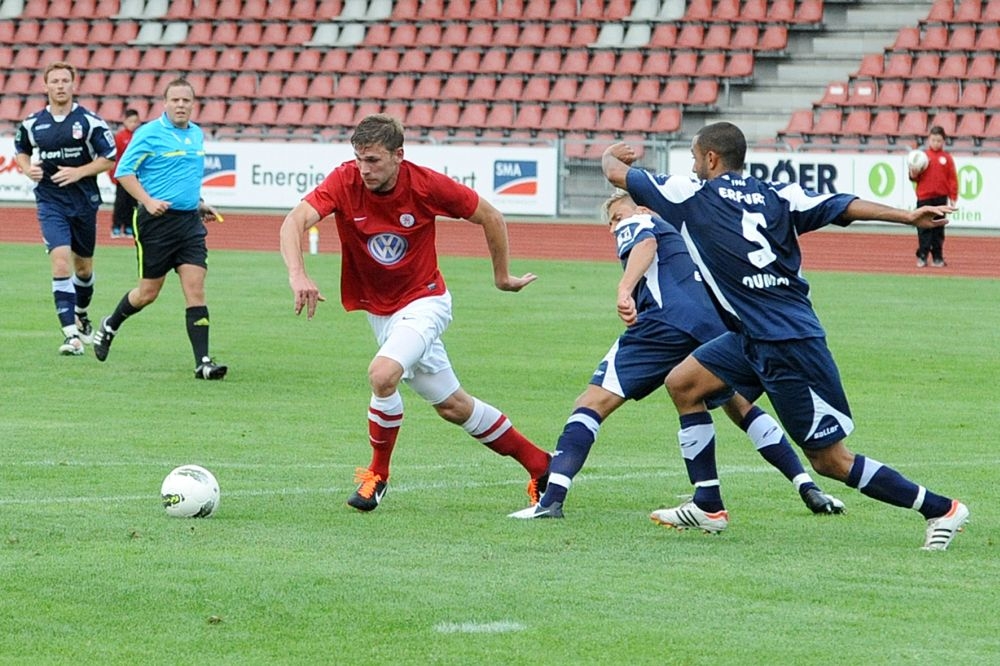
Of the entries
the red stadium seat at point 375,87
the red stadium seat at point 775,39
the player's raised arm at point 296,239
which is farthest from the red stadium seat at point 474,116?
the player's raised arm at point 296,239

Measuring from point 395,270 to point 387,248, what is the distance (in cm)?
13

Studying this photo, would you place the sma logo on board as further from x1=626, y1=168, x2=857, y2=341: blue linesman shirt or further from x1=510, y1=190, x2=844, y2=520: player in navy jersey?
x1=626, y1=168, x2=857, y2=341: blue linesman shirt

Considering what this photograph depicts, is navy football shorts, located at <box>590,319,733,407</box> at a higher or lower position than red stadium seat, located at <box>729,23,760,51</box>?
lower

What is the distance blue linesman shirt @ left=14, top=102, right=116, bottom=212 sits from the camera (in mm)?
15047

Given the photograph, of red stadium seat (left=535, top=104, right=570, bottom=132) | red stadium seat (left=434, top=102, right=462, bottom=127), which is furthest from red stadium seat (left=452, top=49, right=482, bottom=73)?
red stadium seat (left=535, top=104, right=570, bottom=132)

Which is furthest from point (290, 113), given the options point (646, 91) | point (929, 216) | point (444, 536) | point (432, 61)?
point (929, 216)

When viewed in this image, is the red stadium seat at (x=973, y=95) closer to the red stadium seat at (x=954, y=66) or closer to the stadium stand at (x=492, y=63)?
the stadium stand at (x=492, y=63)

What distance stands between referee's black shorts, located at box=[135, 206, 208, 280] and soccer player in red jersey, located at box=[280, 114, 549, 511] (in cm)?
532

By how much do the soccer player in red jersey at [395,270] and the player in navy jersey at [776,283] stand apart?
4.00 ft

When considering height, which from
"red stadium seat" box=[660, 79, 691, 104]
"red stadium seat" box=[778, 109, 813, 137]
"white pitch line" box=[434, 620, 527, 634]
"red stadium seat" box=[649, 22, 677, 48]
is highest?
"red stadium seat" box=[649, 22, 677, 48]

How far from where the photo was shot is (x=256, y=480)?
9102 mm

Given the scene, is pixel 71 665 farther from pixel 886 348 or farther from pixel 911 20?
pixel 911 20

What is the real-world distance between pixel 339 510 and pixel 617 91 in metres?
28.6

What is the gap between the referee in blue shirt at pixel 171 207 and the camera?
13672 millimetres
